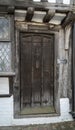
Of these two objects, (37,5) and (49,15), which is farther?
(49,15)

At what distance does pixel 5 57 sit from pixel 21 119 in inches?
63.3

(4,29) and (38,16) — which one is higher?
(38,16)

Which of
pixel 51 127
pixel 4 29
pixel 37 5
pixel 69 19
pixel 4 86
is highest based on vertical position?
pixel 37 5

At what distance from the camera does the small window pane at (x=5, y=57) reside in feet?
16.9

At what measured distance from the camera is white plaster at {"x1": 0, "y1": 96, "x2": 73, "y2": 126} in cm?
559

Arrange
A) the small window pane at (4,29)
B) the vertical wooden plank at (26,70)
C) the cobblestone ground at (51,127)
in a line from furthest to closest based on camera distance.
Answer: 1. the vertical wooden plank at (26,70)
2. the cobblestone ground at (51,127)
3. the small window pane at (4,29)

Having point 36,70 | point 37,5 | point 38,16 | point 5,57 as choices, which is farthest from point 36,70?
point 37,5

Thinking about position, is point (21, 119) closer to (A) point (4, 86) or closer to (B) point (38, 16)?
(A) point (4, 86)

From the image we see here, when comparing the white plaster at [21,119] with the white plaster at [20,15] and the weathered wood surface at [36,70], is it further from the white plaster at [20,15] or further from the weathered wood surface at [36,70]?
the white plaster at [20,15]

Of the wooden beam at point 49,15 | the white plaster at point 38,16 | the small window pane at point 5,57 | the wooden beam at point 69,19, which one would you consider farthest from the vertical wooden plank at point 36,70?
the small window pane at point 5,57

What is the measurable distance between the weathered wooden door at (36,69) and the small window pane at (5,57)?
0.80m

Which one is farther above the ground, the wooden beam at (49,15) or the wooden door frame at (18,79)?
the wooden beam at (49,15)

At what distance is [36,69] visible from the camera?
19.9 ft

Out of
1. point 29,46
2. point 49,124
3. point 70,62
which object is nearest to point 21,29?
point 29,46
